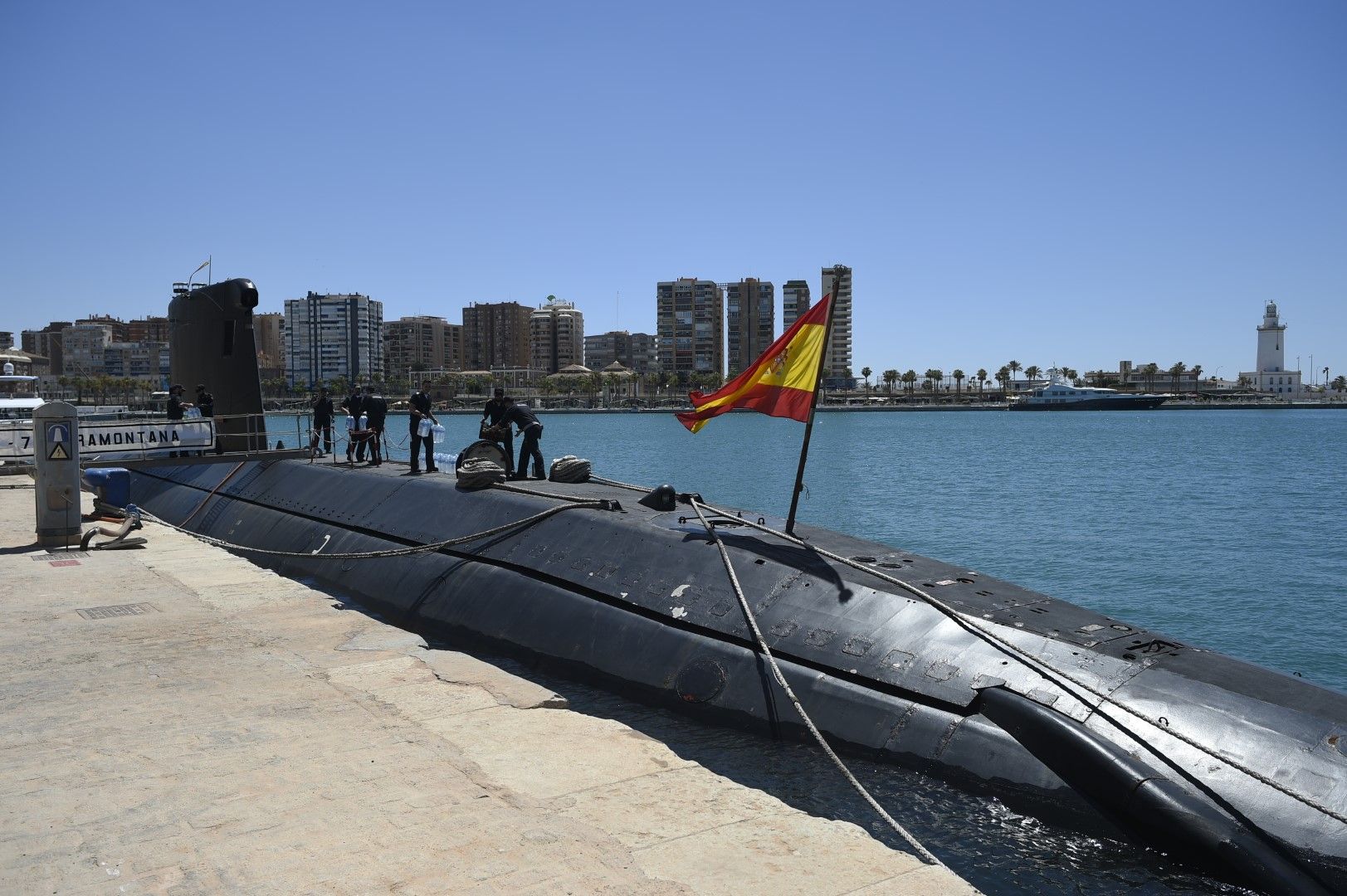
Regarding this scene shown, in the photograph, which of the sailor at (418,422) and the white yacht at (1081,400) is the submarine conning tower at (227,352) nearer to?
the sailor at (418,422)

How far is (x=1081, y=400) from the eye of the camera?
157750 mm

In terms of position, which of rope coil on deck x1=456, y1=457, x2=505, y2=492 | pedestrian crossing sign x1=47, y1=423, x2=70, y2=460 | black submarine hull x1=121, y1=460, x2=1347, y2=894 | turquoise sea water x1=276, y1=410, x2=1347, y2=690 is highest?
pedestrian crossing sign x1=47, y1=423, x2=70, y2=460

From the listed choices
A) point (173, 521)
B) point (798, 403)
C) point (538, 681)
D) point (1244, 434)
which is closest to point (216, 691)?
point (538, 681)

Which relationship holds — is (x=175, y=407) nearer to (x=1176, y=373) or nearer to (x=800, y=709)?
(x=800, y=709)

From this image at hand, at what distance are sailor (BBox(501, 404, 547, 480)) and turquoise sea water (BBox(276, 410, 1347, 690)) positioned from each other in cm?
676

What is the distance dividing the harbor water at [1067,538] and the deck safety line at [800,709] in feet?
1.28

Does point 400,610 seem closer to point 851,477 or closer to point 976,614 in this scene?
point 976,614

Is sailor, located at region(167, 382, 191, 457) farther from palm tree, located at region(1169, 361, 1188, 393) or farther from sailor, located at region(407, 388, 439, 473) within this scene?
palm tree, located at region(1169, 361, 1188, 393)

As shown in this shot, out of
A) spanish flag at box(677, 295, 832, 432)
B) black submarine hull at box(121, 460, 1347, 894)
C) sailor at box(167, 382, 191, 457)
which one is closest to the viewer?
black submarine hull at box(121, 460, 1347, 894)

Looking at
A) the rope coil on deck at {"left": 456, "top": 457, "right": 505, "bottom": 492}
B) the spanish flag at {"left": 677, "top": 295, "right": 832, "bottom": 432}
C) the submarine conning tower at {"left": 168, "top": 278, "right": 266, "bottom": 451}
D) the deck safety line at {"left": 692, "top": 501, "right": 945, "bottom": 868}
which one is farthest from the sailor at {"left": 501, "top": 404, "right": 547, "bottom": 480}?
the submarine conning tower at {"left": 168, "top": 278, "right": 266, "bottom": 451}

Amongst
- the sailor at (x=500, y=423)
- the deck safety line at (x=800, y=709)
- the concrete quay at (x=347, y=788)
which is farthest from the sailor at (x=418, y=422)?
the deck safety line at (x=800, y=709)

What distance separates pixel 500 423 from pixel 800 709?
875 centimetres

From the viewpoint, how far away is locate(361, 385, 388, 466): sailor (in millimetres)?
17344

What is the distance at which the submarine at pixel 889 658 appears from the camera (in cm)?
577
